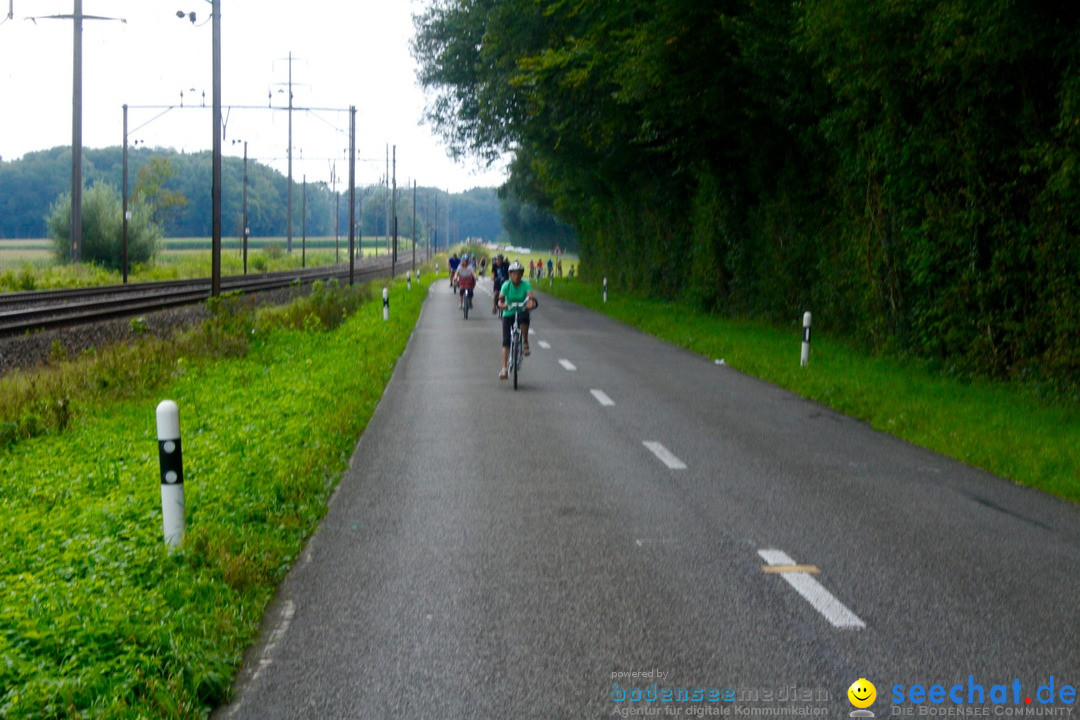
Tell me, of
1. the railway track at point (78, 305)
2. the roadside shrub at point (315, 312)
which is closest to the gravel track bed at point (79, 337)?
the railway track at point (78, 305)

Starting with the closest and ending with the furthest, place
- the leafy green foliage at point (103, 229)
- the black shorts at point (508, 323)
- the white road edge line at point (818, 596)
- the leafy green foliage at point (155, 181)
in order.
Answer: the white road edge line at point (818, 596) → the black shorts at point (508, 323) → the leafy green foliage at point (103, 229) → the leafy green foliage at point (155, 181)

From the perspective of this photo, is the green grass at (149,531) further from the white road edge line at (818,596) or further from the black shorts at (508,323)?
the white road edge line at (818,596)

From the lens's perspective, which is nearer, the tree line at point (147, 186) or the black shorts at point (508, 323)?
the black shorts at point (508, 323)

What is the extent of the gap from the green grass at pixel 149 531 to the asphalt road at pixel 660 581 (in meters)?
0.27

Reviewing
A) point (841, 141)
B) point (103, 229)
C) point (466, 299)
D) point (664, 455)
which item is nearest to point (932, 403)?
point (664, 455)

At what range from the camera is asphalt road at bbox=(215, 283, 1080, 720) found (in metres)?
4.86

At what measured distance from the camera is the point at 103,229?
5709 cm

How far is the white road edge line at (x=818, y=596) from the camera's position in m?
5.69

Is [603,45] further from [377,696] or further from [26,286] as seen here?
[377,696]

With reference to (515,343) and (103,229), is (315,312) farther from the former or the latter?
(103,229)

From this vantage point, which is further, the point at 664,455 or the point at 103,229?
the point at 103,229

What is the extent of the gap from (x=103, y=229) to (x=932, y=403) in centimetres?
5091

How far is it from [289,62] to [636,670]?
199ft

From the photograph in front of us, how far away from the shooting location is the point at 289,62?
61531 millimetres
